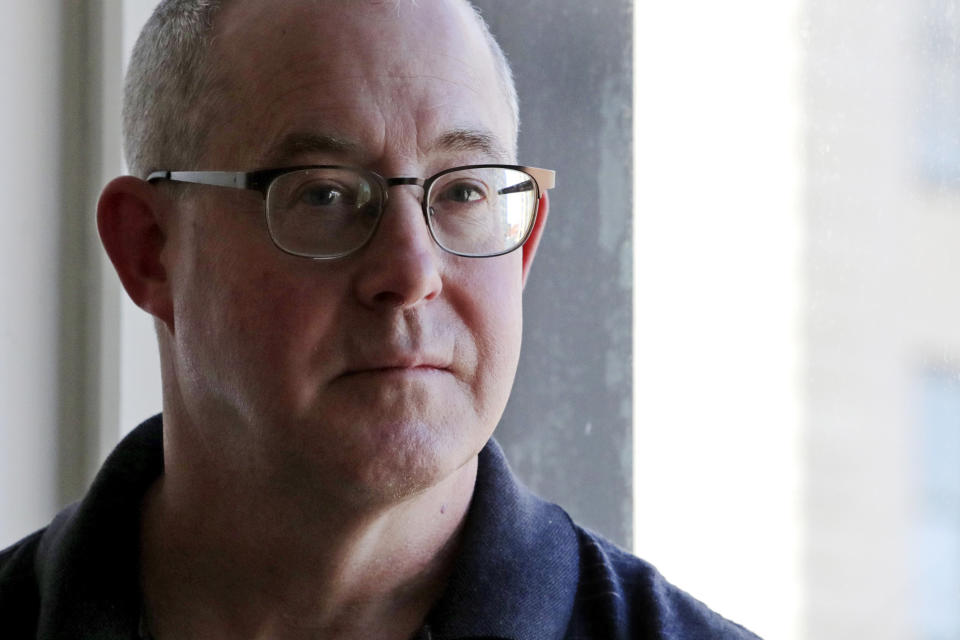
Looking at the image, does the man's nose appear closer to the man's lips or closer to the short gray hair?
the man's lips

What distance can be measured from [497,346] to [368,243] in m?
0.20

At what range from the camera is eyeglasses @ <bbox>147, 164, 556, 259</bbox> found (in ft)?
A: 4.36

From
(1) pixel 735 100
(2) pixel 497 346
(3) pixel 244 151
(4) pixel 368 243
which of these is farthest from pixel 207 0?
(1) pixel 735 100

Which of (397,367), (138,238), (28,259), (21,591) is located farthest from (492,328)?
(28,259)

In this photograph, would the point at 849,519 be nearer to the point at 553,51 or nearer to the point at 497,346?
Result: the point at 497,346

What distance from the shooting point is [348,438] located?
4.27 ft

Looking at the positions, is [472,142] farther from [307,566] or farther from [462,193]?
[307,566]

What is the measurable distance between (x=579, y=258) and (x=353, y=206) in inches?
26.2

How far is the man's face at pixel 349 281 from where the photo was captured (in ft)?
4.26

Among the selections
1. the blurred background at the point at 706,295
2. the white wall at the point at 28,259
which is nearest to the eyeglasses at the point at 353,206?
the blurred background at the point at 706,295

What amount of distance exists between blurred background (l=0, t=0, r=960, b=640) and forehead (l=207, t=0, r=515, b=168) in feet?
1.31

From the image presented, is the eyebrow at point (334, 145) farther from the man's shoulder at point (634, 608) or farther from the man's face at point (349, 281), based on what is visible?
the man's shoulder at point (634, 608)

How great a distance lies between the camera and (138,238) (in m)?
1.55

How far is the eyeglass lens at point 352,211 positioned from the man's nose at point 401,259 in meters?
0.01
